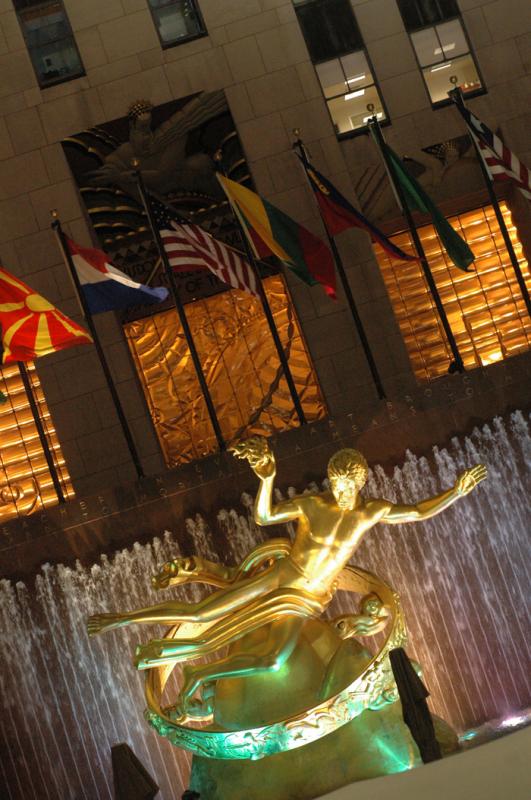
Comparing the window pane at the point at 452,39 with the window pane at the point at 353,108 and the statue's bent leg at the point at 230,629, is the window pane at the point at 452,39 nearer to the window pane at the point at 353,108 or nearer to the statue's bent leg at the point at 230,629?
the window pane at the point at 353,108

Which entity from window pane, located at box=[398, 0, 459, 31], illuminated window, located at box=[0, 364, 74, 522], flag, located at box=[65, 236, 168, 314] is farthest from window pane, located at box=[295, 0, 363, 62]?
illuminated window, located at box=[0, 364, 74, 522]

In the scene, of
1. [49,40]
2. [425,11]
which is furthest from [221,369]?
[425,11]

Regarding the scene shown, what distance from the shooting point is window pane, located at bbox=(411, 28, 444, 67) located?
19.0 metres

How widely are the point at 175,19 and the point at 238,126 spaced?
221 cm

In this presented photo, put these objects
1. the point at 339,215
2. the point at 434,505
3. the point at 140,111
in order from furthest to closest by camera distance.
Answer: the point at 140,111
the point at 339,215
the point at 434,505

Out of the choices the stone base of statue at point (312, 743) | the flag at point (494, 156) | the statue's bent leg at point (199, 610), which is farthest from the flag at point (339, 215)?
the stone base of statue at point (312, 743)

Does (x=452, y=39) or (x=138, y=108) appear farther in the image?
(x=452, y=39)

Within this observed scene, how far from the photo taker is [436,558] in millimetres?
13078

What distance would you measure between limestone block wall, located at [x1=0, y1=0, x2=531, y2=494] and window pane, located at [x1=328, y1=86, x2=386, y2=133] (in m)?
0.23

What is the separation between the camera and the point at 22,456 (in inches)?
740

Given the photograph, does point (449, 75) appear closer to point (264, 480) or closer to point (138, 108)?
point (138, 108)

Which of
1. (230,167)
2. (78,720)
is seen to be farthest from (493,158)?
(78,720)

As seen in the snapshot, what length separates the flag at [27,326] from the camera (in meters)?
14.3

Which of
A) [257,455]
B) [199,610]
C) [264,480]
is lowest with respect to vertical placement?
[199,610]
